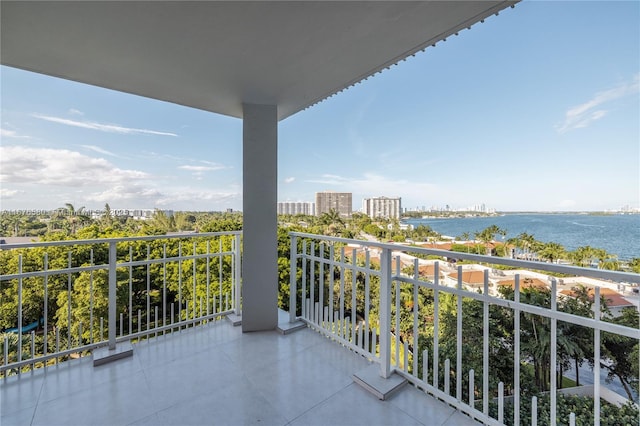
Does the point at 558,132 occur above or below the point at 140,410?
above

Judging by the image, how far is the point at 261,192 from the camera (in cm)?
296

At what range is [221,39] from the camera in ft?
6.04

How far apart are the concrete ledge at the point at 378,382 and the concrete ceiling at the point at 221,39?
101 inches

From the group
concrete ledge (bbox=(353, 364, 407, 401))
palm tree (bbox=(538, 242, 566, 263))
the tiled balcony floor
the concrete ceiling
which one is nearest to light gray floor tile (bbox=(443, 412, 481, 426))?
the tiled balcony floor

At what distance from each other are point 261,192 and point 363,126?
24.2 metres

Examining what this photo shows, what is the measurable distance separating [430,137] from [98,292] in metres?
27.6

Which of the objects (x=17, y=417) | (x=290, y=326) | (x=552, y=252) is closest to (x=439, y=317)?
(x=290, y=326)

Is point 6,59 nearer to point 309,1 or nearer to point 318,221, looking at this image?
point 309,1

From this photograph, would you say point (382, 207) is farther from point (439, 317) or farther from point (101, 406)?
point (101, 406)

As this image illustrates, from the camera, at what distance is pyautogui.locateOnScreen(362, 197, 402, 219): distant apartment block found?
2414 cm

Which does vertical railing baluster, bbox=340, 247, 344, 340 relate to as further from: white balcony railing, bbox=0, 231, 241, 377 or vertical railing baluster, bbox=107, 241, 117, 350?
vertical railing baluster, bbox=107, 241, 117, 350

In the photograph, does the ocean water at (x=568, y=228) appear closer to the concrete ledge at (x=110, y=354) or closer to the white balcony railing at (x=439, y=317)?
the white balcony railing at (x=439, y=317)

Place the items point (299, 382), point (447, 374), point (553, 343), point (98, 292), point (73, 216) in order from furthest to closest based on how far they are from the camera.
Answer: point (73, 216)
point (98, 292)
point (299, 382)
point (447, 374)
point (553, 343)

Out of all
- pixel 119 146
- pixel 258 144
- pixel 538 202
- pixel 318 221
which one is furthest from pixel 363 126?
pixel 258 144
